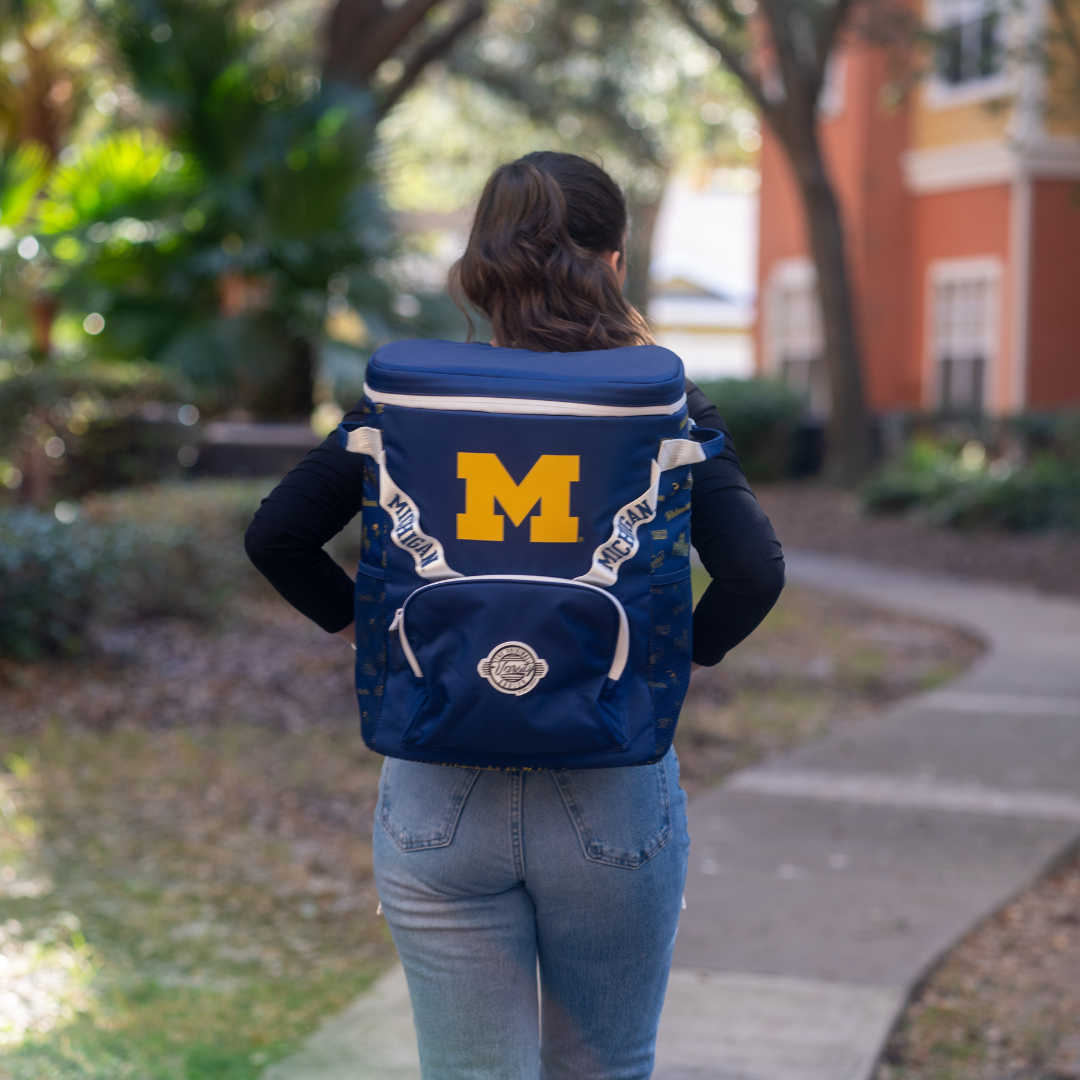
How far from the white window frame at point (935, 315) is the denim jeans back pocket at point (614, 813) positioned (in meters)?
15.2

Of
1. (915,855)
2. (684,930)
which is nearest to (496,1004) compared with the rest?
(684,930)

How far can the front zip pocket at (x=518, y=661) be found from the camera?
5.38 feet

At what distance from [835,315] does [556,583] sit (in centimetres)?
1469

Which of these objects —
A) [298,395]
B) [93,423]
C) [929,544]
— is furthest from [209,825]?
[929,544]

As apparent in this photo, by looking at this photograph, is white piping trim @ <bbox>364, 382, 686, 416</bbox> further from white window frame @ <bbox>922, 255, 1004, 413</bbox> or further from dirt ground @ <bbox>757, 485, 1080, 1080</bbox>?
white window frame @ <bbox>922, 255, 1004, 413</bbox>

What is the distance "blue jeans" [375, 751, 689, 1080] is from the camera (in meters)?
1.80

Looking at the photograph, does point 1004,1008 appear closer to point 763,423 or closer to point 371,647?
point 371,647

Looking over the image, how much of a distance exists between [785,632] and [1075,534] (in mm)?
4549

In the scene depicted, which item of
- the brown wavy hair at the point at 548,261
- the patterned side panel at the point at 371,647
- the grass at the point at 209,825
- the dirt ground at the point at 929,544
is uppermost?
the brown wavy hair at the point at 548,261

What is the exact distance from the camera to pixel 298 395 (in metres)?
10.6

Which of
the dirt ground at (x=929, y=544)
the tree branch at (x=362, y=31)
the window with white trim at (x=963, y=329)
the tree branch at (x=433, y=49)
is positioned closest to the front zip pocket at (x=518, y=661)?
the dirt ground at (x=929, y=544)

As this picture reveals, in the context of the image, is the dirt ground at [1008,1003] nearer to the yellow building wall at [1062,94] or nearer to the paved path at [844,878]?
the paved path at [844,878]

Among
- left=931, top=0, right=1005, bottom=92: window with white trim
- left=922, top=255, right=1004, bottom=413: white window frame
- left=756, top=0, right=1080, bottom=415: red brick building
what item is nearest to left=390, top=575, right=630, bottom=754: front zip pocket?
left=931, top=0, right=1005, bottom=92: window with white trim

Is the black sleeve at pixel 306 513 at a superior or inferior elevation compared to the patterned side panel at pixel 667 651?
superior
